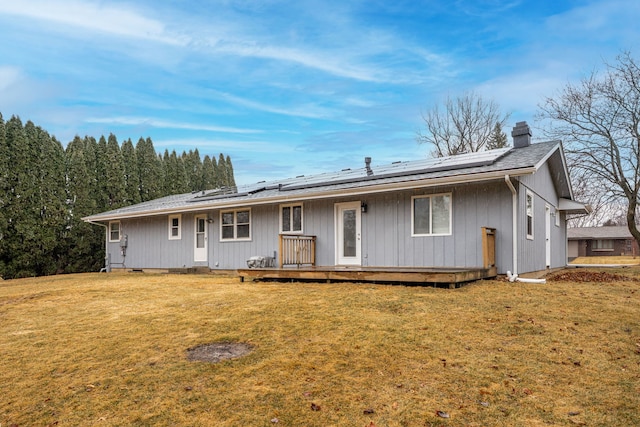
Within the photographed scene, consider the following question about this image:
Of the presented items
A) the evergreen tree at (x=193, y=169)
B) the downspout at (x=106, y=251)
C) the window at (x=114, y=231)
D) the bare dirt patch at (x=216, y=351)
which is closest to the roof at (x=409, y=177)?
the window at (x=114, y=231)

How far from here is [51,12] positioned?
35.2 ft

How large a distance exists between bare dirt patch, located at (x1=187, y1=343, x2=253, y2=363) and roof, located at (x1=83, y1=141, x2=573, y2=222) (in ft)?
20.7

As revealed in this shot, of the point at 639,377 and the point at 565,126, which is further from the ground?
the point at 565,126

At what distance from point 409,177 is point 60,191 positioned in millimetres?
16233

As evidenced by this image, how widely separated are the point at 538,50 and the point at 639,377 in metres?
14.2

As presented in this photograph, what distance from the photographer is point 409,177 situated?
1048 cm

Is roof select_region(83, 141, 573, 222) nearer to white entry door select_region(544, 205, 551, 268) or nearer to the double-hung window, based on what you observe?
the double-hung window

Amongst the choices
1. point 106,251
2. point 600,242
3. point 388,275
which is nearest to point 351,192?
point 388,275

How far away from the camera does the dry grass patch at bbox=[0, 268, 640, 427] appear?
309 cm

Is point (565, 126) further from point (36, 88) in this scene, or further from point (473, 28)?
point (36, 88)

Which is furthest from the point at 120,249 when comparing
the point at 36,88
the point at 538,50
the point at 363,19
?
the point at 538,50

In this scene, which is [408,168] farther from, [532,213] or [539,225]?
[539,225]

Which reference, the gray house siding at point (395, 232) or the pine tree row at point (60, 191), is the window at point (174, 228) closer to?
the gray house siding at point (395, 232)

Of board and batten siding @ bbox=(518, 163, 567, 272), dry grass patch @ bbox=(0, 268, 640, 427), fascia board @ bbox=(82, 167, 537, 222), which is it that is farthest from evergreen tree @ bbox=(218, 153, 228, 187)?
dry grass patch @ bbox=(0, 268, 640, 427)
